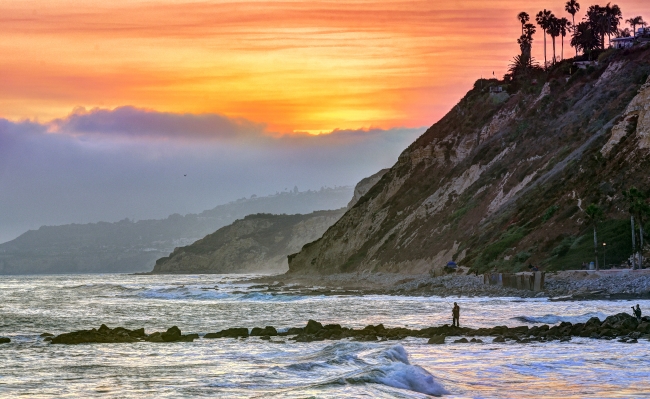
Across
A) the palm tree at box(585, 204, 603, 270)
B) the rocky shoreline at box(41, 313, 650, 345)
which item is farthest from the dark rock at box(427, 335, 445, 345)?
the palm tree at box(585, 204, 603, 270)

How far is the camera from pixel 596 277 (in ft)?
188

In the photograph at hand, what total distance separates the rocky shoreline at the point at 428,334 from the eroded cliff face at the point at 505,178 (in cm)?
3318

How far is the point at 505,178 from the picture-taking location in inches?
3723

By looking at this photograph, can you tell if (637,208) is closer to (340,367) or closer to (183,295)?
(340,367)

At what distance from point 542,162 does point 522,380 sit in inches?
2743

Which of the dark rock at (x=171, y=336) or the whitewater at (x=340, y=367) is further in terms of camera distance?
the dark rock at (x=171, y=336)

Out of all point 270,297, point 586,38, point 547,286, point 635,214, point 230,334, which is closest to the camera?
point 230,334

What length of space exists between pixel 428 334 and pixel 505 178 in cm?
6032

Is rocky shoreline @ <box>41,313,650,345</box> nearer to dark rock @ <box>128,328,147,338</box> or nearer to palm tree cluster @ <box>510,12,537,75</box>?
dark rock @ <box>128,328,147,338</box>

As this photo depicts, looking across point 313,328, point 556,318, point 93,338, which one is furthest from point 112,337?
point 556,318

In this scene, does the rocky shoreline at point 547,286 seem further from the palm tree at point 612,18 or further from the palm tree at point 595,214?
the palm tree at point 612,18

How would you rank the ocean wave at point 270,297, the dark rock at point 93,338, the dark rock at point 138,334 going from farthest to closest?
the ocean wave at point 270,297
the dark rock at point 138,334
the dark rock at point 93,338

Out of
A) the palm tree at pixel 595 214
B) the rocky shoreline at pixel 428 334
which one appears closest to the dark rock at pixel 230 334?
the rocky shoreline at pixel 428 334

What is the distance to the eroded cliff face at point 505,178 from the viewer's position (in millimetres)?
72375
